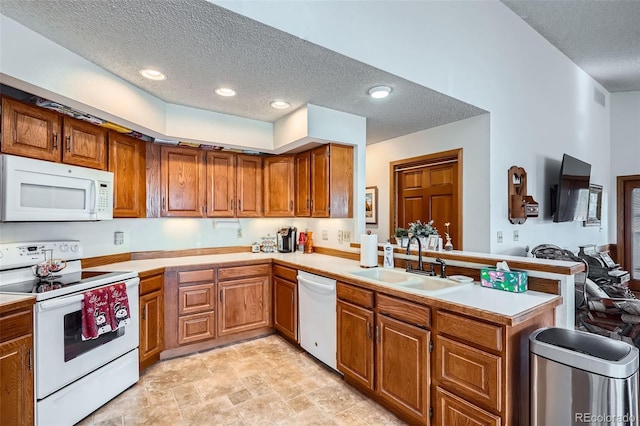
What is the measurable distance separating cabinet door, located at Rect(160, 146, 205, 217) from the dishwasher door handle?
139 centimetres

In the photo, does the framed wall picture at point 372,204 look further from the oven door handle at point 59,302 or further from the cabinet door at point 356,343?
the oven door handle at point 59,302

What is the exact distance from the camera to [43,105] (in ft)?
7.09

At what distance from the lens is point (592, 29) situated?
365 centimetres

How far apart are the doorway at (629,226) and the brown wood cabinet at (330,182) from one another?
5444 mm

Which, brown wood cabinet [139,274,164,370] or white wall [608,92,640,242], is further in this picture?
white wall [608,92,640,242]

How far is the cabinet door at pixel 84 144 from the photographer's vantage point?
93.6 inches

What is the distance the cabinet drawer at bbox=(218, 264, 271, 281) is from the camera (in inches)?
125

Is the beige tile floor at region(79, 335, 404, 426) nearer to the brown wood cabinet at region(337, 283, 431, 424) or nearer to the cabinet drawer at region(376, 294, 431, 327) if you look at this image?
the brown wood cabinet at region(337, 283, 431, 424)

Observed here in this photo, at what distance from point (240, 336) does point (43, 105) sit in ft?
8.44

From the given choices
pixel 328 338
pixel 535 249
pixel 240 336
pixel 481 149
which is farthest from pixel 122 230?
pixel 535 249

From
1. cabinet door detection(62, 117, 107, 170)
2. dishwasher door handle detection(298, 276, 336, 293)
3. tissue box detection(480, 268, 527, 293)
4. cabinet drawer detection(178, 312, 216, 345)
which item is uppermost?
cabinet door detection(62, 117, 107, 170)

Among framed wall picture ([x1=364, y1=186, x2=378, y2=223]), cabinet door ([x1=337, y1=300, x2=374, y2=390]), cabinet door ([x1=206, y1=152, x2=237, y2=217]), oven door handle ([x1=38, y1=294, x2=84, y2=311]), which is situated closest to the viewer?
oven door handle ([x1=38, y1=294, x2=84, y2=311])

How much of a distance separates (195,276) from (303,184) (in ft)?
4.92

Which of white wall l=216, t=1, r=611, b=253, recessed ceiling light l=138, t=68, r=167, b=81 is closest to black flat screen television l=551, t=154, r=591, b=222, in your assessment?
white wall l=216, t=1, r=611, b=253
